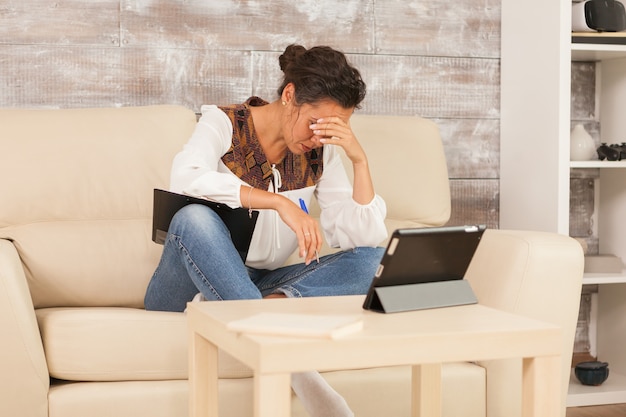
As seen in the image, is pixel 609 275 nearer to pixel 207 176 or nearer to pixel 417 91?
pixel 417 91

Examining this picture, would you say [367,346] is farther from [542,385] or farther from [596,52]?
[596,52]

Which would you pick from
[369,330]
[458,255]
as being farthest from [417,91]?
[369,330]

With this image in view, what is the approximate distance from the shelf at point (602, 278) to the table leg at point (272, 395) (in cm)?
182

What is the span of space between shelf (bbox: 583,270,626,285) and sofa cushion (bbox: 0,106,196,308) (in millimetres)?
1389

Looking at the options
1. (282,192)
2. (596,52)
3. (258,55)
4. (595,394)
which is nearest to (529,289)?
(282,192)

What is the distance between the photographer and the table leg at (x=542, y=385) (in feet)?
4.52

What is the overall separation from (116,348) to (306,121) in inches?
27.2

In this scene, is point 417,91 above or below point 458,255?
above

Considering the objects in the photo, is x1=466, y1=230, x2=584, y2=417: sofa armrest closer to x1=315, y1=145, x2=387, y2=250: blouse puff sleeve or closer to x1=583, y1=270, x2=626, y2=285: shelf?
x1=315, y1=145, x2=387, y2=250: blouse puff sleeve

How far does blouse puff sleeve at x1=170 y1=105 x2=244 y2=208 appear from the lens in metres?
1.96

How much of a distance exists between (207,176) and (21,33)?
117 cm

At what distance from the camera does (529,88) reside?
297 cm

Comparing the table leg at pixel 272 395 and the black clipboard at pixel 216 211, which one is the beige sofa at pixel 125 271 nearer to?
the black clipboard at pixel 216 211

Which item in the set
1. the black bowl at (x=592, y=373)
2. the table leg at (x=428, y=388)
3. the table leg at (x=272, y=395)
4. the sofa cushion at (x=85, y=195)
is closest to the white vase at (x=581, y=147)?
the black bowl at (x=592, y=373)
